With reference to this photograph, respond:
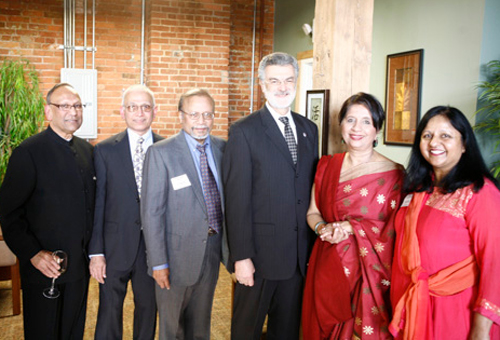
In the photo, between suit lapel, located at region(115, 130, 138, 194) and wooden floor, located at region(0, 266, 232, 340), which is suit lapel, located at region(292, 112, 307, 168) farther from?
wooden floor, located at region(0, 266, 232, 340)

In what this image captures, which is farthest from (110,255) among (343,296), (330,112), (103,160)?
(330,112)

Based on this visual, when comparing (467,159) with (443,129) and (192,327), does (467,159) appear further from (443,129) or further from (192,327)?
(192,327)

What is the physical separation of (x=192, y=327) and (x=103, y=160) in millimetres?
1050

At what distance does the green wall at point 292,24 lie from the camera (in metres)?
5.92

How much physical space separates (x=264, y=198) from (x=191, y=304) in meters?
0.77

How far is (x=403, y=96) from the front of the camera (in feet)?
13.4

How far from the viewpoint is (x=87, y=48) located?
5879 mm

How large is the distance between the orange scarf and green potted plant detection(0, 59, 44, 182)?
13.8ft

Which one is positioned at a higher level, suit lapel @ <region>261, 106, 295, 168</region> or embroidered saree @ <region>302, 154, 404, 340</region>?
suit lapel @ <region>261, 106, 295, 168</region>

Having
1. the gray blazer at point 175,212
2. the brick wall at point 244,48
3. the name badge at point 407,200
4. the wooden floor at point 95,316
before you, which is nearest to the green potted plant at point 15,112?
the wooden floor at point 95,316

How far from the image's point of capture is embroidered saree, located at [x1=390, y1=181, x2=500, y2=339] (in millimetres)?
1649

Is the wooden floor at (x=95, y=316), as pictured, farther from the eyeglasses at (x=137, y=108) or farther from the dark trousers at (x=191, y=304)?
the eyeglasses at (x=137, y=108)

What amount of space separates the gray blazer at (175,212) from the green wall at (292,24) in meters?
4.04

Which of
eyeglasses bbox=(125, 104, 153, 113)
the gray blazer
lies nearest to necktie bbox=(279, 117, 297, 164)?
the gray blazer
